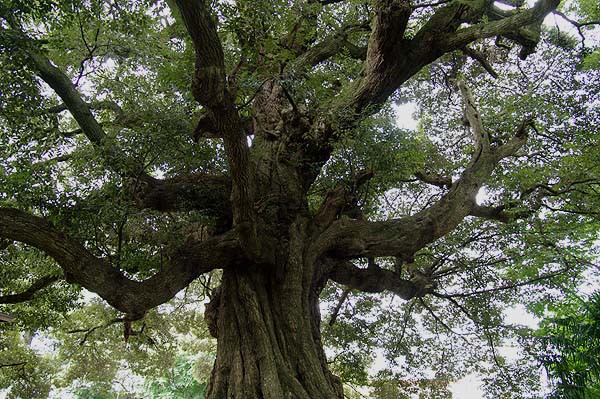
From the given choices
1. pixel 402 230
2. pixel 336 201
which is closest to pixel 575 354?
pixel 402 230

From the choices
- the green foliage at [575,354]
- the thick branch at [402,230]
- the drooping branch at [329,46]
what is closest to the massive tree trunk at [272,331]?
the thick branch at [402,230]

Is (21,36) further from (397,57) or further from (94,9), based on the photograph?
(397,57)

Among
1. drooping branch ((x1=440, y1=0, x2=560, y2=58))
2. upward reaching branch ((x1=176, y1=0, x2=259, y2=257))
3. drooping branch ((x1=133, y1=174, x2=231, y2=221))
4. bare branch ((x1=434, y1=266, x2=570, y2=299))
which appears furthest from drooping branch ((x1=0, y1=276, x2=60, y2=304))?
drooping branch ((x1=440, y1=0, x2=560, y2=58))

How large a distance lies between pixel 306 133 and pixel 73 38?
369 cm

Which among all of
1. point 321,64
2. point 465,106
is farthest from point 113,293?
point 465,106

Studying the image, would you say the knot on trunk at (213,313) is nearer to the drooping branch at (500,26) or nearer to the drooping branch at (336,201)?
the drooping branch at (336,201)

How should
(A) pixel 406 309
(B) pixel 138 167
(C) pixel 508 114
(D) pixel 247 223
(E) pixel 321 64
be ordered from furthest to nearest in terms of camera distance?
(A) pixel 406 309 < (E) pixel 321 64 < (C) pixel 508 114 < (B) pixel 138 167 < (D) pixel 247 223

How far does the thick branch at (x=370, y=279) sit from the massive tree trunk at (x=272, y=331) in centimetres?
54

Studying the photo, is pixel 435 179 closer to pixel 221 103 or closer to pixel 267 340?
pixel 267 340

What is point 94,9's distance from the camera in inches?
172

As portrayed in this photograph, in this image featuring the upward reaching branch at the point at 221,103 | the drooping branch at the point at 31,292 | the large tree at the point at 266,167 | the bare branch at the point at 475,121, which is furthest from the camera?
the bare branch at the point at 475,121

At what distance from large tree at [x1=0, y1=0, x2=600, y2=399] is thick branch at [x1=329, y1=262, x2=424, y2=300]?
0.03 metres

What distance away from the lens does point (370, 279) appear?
6.11 metres

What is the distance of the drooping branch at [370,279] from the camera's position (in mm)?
5859
